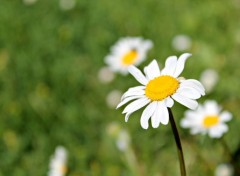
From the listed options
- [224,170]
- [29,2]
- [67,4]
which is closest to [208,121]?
[224,170]

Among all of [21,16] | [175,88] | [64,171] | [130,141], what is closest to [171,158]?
[130,141]

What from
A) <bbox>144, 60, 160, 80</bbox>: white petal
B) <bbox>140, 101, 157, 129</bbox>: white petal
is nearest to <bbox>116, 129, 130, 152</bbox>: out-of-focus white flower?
<bbox>144, 60, 160, 80</bbox>: white petal

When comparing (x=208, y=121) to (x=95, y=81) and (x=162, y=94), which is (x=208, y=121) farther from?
(x=95, y=81)

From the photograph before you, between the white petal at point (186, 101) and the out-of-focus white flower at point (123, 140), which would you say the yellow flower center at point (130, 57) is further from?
the white petal at point (186, 101)

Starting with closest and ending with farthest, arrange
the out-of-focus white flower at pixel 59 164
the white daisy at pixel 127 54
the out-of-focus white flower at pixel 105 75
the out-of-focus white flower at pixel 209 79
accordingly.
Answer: the out-of-focus white flower at pixel 59 164 < the white daisy at pixel 127 54 < the out-of-focus white flower at pixel 209 79 < the out-of-focus white flower at pixel 105 75

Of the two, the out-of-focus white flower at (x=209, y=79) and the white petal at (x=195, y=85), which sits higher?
the out-of-focus white flower at (x=209, y=79)

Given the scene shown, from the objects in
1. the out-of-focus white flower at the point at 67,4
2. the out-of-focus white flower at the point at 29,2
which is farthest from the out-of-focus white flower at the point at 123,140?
the out-of-focus white flower at the point at 29,2
